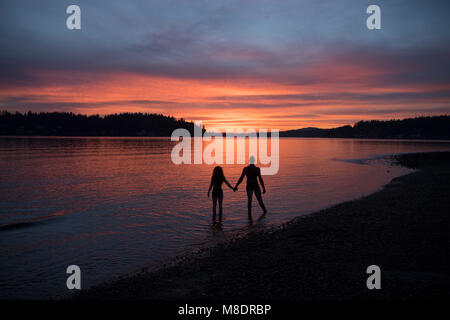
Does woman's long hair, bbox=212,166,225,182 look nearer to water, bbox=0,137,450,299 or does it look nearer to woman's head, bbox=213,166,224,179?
woman's head, bbox=213,166,224,179

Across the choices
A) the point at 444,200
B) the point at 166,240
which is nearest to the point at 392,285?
the point at 166,240

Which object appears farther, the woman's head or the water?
the woman's head

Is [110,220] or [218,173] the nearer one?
[218,173]

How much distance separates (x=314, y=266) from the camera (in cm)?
786

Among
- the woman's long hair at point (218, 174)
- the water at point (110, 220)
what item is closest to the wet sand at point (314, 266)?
the water at point (110, 220)

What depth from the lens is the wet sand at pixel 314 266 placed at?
6.46m

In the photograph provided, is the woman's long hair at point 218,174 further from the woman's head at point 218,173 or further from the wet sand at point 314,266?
the wet sand at point 314,266

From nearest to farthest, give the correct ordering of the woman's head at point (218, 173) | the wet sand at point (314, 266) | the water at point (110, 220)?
the wet sand at point (314, 266) → the water at point (110, 220) → the woman's head at point (218, 173)

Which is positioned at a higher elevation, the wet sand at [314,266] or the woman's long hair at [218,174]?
the woman's long hair at [218,174]

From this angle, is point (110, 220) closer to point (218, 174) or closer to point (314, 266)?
point (218, 174)

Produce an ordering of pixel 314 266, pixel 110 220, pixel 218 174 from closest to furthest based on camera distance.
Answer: pixel 314 266, pixel 218 174, pixel 110 220

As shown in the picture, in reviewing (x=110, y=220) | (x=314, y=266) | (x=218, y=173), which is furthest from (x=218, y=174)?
(x=314, y=266)

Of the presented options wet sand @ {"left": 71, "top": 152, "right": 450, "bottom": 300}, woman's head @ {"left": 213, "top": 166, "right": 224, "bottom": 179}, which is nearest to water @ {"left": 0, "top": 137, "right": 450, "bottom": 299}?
wet sand @ {"left": 71, "top": 152, "right": 450, "bottom": 300}

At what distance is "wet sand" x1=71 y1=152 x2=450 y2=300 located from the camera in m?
6.46
